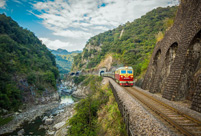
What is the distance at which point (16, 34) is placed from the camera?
4828 centimetres

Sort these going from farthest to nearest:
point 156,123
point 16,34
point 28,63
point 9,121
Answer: point 16,34 < point 28,63 < point 9,121 < point 156,123

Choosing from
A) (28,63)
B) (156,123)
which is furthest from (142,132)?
(28,63)

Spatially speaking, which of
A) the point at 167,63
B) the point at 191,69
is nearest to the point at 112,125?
the point at 191,69

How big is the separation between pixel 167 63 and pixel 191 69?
169 inches

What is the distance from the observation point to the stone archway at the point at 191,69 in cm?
830

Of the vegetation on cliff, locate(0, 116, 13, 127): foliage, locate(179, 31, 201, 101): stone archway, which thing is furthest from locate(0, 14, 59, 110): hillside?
locate(179, 31, 201, 101): stone archway

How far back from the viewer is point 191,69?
8734 mm

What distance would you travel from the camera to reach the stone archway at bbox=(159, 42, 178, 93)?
1196cm

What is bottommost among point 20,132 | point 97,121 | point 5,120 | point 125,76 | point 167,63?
point 20,132

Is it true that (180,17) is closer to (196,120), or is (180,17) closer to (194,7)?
(194,7)

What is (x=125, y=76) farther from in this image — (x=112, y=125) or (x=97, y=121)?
(x=112, y=125)

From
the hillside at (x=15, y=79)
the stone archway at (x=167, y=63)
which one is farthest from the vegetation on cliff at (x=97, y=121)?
the hillside at (x=15, y=79)

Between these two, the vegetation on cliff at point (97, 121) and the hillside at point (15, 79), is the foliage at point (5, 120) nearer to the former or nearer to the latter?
the hillside at point (15, 79)

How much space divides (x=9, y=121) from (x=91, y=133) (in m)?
18.7
